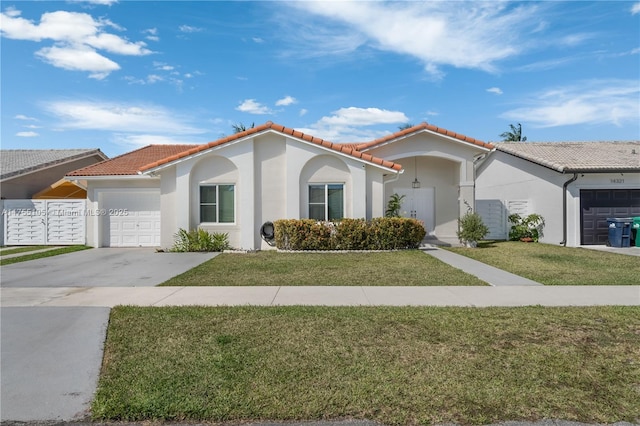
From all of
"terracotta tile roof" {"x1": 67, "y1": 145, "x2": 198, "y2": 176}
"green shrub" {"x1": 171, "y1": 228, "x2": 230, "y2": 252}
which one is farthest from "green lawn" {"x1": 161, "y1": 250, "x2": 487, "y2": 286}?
"terracotta tile roof" {"x1": 67, "y1": 145, "x2": 198, "y2": 176}

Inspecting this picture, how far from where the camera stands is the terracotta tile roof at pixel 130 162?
16594 mm

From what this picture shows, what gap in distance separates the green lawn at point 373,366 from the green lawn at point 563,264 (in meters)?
3.08

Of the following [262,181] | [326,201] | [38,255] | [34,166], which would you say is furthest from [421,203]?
[34,166]

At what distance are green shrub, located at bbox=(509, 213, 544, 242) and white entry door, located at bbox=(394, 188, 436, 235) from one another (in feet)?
12.9

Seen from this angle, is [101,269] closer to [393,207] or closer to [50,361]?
[50,361]

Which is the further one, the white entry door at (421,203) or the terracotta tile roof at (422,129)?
the white entry door at (421,203)

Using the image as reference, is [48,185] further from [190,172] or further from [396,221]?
[396,221]

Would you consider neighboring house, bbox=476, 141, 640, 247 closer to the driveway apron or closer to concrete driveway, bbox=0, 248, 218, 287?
concrete driveway, bbox=0, 248, 218, 287

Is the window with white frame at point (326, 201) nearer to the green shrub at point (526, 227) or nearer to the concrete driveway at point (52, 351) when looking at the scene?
the concrete driveway at point (52, 351)

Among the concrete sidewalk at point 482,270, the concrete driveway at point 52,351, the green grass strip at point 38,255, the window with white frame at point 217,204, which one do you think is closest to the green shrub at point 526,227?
the concrete sidewalk at point 482,270

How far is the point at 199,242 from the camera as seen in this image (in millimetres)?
14828

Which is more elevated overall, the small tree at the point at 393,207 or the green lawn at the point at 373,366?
the small tree at the point at 393,207

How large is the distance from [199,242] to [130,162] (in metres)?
6.54

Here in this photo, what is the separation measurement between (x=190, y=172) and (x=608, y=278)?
1326 cm
